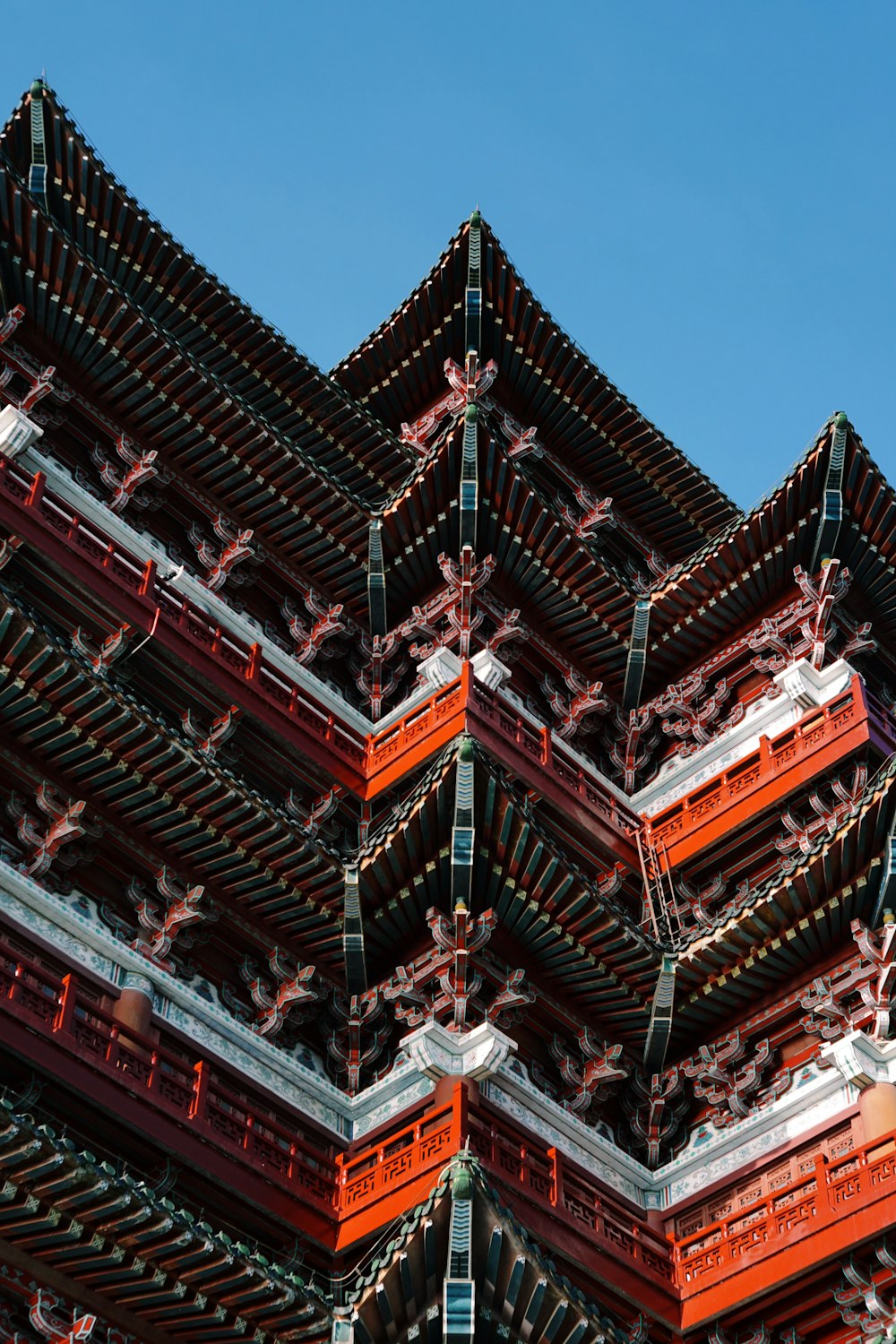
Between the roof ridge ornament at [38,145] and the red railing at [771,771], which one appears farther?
the roof ridge ornament at [38,145]

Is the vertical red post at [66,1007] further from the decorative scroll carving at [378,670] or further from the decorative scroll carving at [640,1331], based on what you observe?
the decorative scroll carving at [378,670]

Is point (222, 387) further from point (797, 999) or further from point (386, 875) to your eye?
point (797, 999)

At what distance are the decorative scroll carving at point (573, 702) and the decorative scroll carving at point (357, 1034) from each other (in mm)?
7818

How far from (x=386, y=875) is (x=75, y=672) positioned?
4.85m

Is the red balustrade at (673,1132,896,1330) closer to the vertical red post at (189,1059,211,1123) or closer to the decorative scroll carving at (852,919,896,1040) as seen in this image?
the decorative scroll carving at (852,919,896,1040)

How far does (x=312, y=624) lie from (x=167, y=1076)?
1118cm

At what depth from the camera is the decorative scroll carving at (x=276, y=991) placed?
73.3ft

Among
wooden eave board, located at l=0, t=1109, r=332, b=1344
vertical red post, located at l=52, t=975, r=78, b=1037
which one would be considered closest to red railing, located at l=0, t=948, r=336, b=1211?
vertical red post, located at l=52, t=975, r=78, b=1037

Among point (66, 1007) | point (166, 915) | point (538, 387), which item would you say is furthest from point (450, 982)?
point (538, 387)

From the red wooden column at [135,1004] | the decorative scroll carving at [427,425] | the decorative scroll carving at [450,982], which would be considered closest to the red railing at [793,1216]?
the decorative scroll carving at [450,982]

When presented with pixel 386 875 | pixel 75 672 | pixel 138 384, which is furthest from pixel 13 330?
pixel 386 875

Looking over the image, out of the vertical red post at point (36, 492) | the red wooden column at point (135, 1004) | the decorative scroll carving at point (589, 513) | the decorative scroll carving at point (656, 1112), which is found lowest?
the red wooden column at point (135, 1004)

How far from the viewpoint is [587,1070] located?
2373cm

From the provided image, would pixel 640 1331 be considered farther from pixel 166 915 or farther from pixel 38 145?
pixel 38 145
